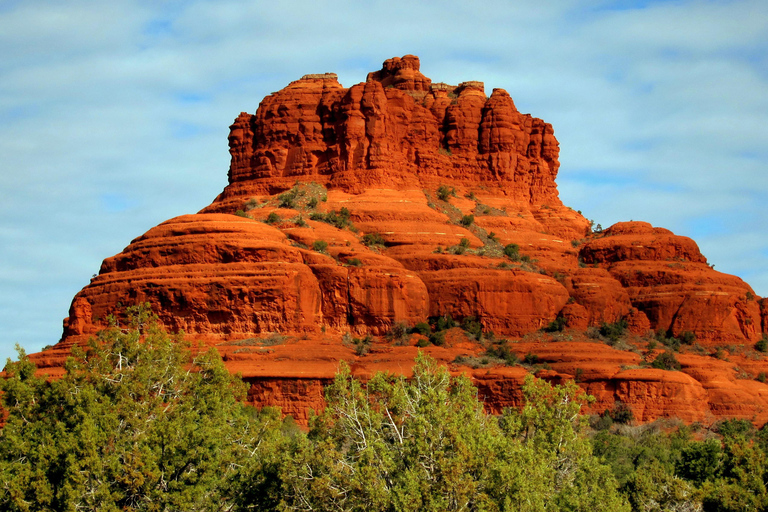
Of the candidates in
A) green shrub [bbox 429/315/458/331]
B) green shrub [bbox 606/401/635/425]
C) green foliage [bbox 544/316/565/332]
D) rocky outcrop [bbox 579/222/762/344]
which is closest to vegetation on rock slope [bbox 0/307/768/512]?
green shrub [bbox 606/401/635/425]

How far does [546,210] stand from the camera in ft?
360

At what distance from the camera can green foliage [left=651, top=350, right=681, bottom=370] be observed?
82006 mm

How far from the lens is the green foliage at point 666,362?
82006mm

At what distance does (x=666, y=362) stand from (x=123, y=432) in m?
44.4

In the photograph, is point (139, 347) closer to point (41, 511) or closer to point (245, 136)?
point (41, 511)

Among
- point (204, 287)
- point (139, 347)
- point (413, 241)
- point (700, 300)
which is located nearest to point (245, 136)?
point (413, 241)

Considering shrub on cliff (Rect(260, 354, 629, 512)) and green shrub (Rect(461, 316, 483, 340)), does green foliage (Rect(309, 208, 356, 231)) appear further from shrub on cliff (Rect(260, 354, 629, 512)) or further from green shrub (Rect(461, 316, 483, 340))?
shrub on cliff (Rect(260, 354, 629, 512))

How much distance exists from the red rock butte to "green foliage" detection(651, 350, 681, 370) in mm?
868

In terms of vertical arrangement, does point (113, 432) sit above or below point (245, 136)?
below

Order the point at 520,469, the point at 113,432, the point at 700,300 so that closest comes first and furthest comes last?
1. the point at 520,469
2. the point at 113,432
3. the point at 700,300

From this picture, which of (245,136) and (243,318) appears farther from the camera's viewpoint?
(245,136)

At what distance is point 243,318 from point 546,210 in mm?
38335

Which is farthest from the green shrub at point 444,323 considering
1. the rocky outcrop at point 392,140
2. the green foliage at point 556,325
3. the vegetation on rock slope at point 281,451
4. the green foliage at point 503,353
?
the vegetation on rock slope at point 281,451

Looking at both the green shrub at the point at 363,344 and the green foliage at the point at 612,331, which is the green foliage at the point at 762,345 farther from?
the green shrub at the point at 363,344
